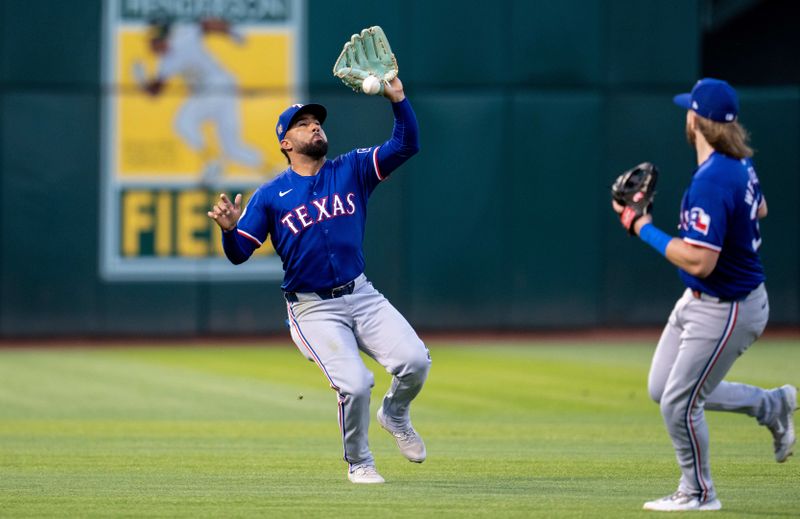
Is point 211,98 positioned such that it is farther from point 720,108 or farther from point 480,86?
point 720,108

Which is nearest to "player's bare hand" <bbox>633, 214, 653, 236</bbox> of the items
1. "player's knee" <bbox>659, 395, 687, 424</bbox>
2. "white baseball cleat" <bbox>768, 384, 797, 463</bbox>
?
"player's knee" <bbox>659, 395, 687, 424</bbox>

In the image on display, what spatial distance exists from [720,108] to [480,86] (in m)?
12.5

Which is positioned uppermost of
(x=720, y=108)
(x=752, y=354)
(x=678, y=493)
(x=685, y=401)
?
(x=720, y=108)

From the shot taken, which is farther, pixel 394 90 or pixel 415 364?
pixel 394 90

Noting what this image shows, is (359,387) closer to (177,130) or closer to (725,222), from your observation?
(725,222)

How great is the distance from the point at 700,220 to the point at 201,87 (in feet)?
42.1

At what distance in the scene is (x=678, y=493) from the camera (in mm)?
6148

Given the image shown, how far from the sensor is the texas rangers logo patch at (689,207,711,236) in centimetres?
588

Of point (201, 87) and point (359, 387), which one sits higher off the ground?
point (201, 87)

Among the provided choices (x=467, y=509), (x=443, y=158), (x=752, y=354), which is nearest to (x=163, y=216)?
(x=443, y=158)

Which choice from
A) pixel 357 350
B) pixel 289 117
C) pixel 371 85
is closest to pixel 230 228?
pixel 289 117

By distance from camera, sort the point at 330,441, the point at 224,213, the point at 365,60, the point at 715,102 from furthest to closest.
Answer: the point at 330,441 < the point at 365,60 < the point at 224,213 < the point at 715,102

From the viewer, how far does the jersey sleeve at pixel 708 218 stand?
5.87 m

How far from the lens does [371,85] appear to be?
7.20m
